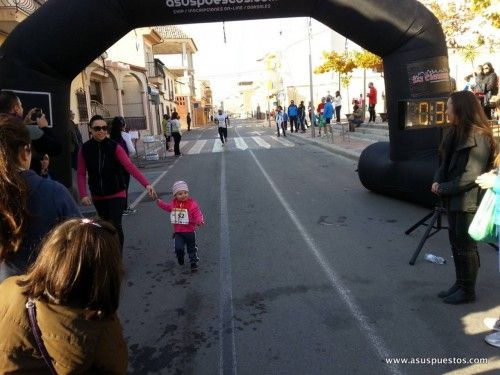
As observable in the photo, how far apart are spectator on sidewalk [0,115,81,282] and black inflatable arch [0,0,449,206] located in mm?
4903

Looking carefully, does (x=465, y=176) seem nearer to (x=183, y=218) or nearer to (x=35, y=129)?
(x=183, y=218)

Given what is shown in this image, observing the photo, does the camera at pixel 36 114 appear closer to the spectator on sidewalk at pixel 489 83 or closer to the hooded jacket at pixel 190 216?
the hooded jacket at pixel 190 216

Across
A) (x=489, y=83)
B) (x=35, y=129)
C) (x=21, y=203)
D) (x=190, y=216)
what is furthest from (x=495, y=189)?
(x=489, y=83)

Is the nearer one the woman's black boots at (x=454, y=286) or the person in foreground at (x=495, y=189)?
the person in foreground at (x=495, y=189)

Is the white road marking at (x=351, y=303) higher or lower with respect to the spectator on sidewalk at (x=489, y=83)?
lower

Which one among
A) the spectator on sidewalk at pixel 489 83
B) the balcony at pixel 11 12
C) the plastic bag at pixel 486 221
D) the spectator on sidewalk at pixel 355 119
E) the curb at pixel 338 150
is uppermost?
the balcony at pixel 11 12

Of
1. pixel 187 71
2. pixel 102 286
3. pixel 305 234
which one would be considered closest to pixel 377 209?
pixel 305 234

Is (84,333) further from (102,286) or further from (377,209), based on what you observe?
(377,209)

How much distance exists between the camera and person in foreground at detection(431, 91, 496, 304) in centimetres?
372

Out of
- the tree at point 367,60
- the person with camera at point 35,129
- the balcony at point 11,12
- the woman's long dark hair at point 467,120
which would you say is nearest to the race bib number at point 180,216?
the person with camera at point 35,129

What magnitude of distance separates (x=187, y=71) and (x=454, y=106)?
5737 centimetres

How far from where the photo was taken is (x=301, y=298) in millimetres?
4312

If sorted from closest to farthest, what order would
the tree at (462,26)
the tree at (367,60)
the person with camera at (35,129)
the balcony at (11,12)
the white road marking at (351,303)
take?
the person with camera at (35,129)
the white road marking at (351,303)
the balcony at (11,12)
the tree at (462,26)
the tree at (367,60)

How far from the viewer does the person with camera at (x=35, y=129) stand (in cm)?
320
